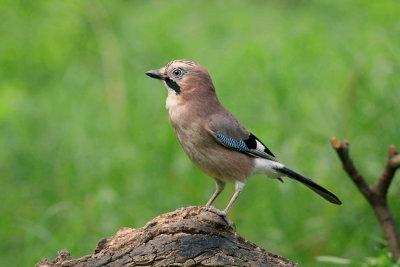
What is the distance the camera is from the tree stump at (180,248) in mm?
5191

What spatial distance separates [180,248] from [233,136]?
1.52 m

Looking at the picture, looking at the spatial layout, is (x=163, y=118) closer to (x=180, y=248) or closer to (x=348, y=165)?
(x=348, y=165)

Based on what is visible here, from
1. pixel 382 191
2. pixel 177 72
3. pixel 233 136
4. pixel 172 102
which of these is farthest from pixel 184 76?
A: pixel 382 191

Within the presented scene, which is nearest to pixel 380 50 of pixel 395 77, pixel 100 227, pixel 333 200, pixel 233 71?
pixel 395 77

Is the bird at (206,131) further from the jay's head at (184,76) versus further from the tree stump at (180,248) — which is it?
the tree stump at (180,248)

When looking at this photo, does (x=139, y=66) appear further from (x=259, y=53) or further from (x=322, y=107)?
(x=322, y=107)

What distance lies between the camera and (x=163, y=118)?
979 centimetres

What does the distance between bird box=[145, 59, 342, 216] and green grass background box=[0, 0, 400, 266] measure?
Answer: 1.73 meters

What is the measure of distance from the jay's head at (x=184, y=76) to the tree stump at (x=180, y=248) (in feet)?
4.21

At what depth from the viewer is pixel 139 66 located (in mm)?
10203

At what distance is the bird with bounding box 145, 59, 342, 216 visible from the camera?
6.38m

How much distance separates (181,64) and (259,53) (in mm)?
3217

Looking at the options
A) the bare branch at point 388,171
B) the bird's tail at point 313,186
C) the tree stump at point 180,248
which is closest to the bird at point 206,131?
the bird's tail at point 313,186

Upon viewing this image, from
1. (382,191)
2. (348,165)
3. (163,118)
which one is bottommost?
(348,165)
